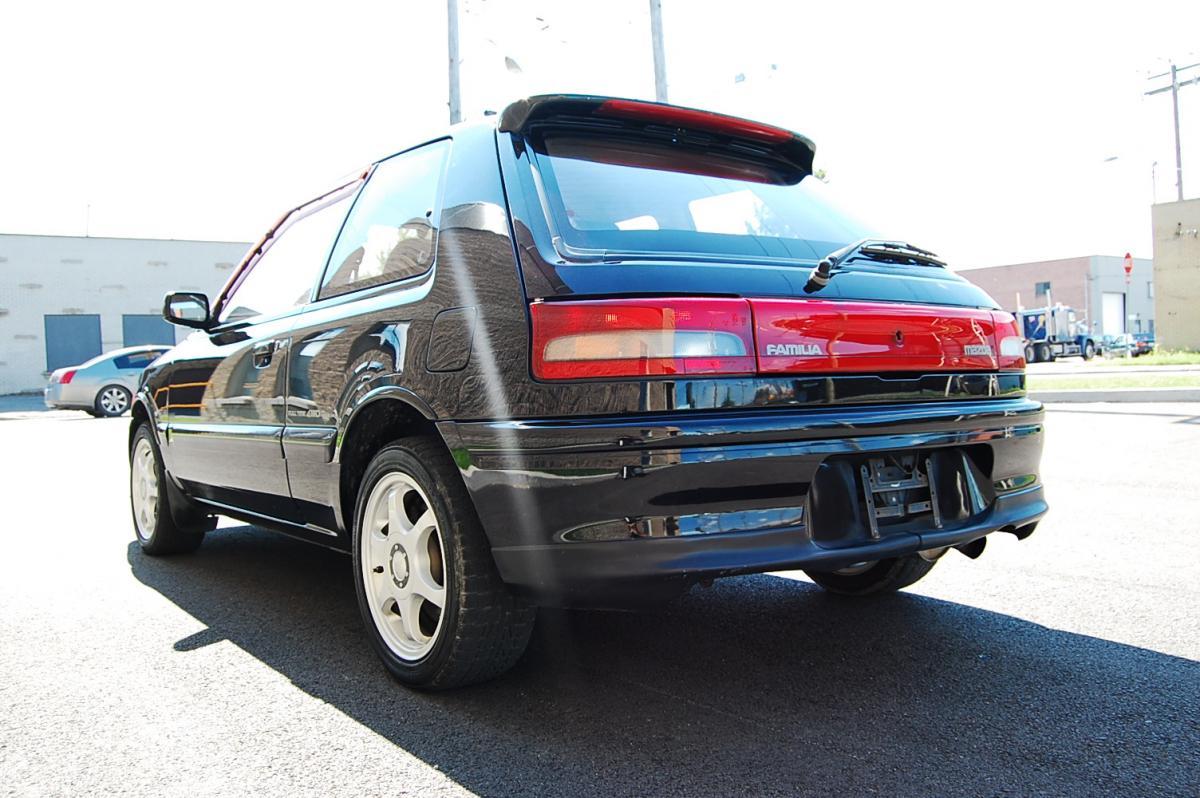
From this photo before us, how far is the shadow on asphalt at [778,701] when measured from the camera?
2281 millimetres

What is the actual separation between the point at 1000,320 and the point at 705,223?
1.07 metres

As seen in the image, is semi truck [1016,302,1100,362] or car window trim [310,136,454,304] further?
semi truck [1016,302,1100,362]

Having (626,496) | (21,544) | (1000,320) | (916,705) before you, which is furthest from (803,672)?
(21,544)

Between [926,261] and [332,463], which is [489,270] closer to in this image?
[332,463]

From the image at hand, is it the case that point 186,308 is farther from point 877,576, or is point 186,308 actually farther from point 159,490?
point 877,576

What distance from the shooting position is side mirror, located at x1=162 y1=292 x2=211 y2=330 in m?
4.53

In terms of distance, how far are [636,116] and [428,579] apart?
5.01ft

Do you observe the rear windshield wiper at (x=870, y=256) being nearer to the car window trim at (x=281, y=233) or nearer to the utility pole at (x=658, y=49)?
the car window trim at (x=281, y=233)

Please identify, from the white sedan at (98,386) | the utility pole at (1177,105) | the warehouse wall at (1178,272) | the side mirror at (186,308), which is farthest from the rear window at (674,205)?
the utility pole at (1177,105)

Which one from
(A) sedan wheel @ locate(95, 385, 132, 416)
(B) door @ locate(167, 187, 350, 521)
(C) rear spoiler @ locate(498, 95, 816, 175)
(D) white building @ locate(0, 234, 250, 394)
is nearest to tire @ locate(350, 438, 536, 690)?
(B) door @ locate(167, 187, 350, 521)

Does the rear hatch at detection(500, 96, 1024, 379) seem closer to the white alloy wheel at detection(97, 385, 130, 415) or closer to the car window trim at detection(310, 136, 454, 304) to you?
the car window trim at detection(310, 136, 454, 304)

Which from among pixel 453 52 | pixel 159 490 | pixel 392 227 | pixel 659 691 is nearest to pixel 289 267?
pixel 392 227

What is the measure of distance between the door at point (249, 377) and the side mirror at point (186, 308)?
0.09m

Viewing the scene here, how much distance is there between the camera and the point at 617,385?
2.36 m
